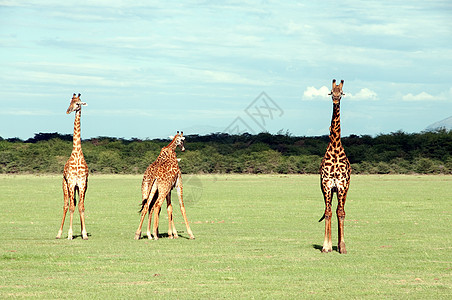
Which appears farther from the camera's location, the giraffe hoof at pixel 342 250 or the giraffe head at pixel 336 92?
the giraffe head at pixel 336 92

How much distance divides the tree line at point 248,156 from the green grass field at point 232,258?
4413 centimetres

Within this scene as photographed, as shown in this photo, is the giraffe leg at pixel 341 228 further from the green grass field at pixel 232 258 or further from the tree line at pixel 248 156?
the tree line at pixel 248 156

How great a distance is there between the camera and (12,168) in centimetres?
6894

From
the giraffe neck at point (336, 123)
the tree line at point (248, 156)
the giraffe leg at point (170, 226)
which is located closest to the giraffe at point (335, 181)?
the giraffe neck at point (336, 123)

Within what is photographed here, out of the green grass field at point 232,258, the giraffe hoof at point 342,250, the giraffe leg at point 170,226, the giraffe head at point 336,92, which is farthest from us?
the giraffe leg at point 170,226

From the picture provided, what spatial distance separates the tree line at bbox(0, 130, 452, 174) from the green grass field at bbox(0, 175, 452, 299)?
145 ft

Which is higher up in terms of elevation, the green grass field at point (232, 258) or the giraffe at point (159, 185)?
the giraffe at point (159, 185)

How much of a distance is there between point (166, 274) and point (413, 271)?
4148 mm

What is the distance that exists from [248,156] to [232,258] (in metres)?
61.4

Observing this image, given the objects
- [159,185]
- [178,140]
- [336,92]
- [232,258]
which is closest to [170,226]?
[159,185]

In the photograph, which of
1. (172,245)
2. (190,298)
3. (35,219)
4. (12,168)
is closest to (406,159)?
(12,168)

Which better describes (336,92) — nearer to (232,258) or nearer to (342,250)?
(342,250)

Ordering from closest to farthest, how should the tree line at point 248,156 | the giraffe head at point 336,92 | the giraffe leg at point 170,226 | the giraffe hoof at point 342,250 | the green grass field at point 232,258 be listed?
the green grass field at point 232,258 → the giraffe hoof at point 342,250 → the giraffe head at point 336,92 → the giraffe leg at point 170,226 → the tree line at point 248,156

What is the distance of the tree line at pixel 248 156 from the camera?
6944cm
